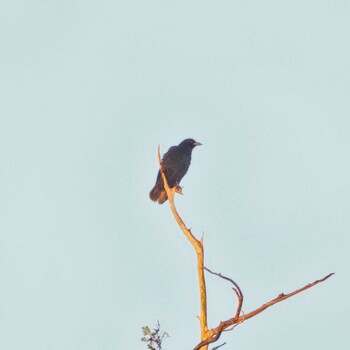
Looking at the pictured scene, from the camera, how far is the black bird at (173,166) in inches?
606

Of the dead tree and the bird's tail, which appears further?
the bird's tail

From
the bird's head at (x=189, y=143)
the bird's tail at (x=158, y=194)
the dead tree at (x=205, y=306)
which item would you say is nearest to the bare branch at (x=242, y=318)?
the dead tree at (x=205, y=306)

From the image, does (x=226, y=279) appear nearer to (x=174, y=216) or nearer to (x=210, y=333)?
(x=210, y=333)

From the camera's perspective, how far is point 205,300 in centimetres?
615

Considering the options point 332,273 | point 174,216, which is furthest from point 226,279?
point 174,216

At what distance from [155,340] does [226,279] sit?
42.6 inches

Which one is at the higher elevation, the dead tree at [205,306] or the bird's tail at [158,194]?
the bird's tail at [158,194]

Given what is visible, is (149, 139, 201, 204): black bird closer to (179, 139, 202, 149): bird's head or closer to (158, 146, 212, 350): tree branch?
(179, 139, 202, 149): bird's head

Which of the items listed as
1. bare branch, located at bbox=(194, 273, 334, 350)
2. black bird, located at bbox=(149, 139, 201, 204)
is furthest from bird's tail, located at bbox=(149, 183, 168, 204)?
bare branch, located at bbox=(194, 273, 334, 350)

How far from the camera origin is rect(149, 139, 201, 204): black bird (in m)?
15.4

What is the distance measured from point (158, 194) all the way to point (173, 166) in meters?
0.99

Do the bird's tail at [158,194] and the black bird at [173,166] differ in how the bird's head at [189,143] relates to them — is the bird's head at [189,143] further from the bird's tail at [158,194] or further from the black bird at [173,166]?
the bird's tail at [158,194]

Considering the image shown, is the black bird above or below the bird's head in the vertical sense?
below

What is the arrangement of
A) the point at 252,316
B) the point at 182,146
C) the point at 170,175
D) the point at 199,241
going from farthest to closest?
the point at 182,146 < the point at 170,175 < the point at 199,241 < the point at 252,316
